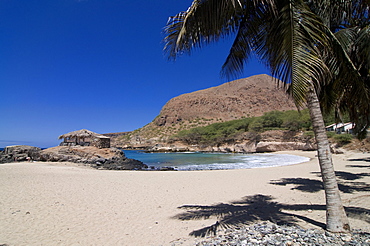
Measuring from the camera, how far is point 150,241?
13.4 feet

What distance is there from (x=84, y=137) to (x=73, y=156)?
4.55 meters

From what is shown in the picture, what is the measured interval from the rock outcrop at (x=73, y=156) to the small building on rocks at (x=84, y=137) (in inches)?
59.4

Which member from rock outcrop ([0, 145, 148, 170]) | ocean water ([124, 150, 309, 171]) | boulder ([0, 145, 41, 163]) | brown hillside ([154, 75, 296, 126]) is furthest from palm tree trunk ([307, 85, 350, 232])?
brown hillside ([154, 75, 296, 126])

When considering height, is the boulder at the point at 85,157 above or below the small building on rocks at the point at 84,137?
below

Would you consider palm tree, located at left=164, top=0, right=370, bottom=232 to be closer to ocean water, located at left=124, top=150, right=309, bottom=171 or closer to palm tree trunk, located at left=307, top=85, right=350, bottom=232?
palm tree trunk, located at left=307, top=85, right=350, bottom=232

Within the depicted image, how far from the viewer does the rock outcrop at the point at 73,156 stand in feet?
74.8

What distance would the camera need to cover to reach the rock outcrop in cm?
2280

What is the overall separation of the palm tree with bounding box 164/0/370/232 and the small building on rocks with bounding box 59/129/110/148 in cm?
2589

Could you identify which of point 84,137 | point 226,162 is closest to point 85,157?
point 84,137

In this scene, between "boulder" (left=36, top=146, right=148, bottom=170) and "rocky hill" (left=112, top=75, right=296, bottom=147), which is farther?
"rocky hill" (left=112, top=75, right=296, bottom=147)

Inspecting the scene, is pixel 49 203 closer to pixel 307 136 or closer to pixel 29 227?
pixel 29 227

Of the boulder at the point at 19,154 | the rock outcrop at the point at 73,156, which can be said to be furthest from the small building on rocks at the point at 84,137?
the boulder at the point at 19,154

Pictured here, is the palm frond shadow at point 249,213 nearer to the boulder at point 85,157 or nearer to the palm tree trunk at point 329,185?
the palm tree trunk at point 329,185

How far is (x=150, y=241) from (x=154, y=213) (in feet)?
5.76
